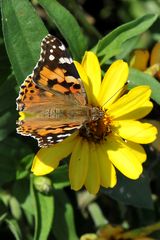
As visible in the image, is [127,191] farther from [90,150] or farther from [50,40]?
[50,40]

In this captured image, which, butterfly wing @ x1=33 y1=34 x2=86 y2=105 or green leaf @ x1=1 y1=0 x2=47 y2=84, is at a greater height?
green leaf @ x1=1 y1=0 x2=47 y2=84

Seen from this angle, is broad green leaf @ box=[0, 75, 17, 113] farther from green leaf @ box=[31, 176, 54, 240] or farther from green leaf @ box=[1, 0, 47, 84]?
green leaf @ box=[31, 176, 54, 240]

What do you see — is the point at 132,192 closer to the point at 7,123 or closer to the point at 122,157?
the point at 122,157

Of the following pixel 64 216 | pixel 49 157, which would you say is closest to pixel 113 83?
pixel 49 157

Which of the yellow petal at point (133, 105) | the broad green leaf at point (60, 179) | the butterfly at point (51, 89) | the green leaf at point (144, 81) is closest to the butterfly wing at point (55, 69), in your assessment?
the butterfly at point (51, 89)

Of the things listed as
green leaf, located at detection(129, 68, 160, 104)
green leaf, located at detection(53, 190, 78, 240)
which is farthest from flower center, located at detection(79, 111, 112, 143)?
green leaf, located at detection(53, 190, 78, 240)

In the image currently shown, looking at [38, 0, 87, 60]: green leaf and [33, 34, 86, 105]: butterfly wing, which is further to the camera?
[38, 0, 87, 60]: green leaf

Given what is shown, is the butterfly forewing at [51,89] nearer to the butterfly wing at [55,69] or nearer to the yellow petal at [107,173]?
the butterfly wing at [55,69]
